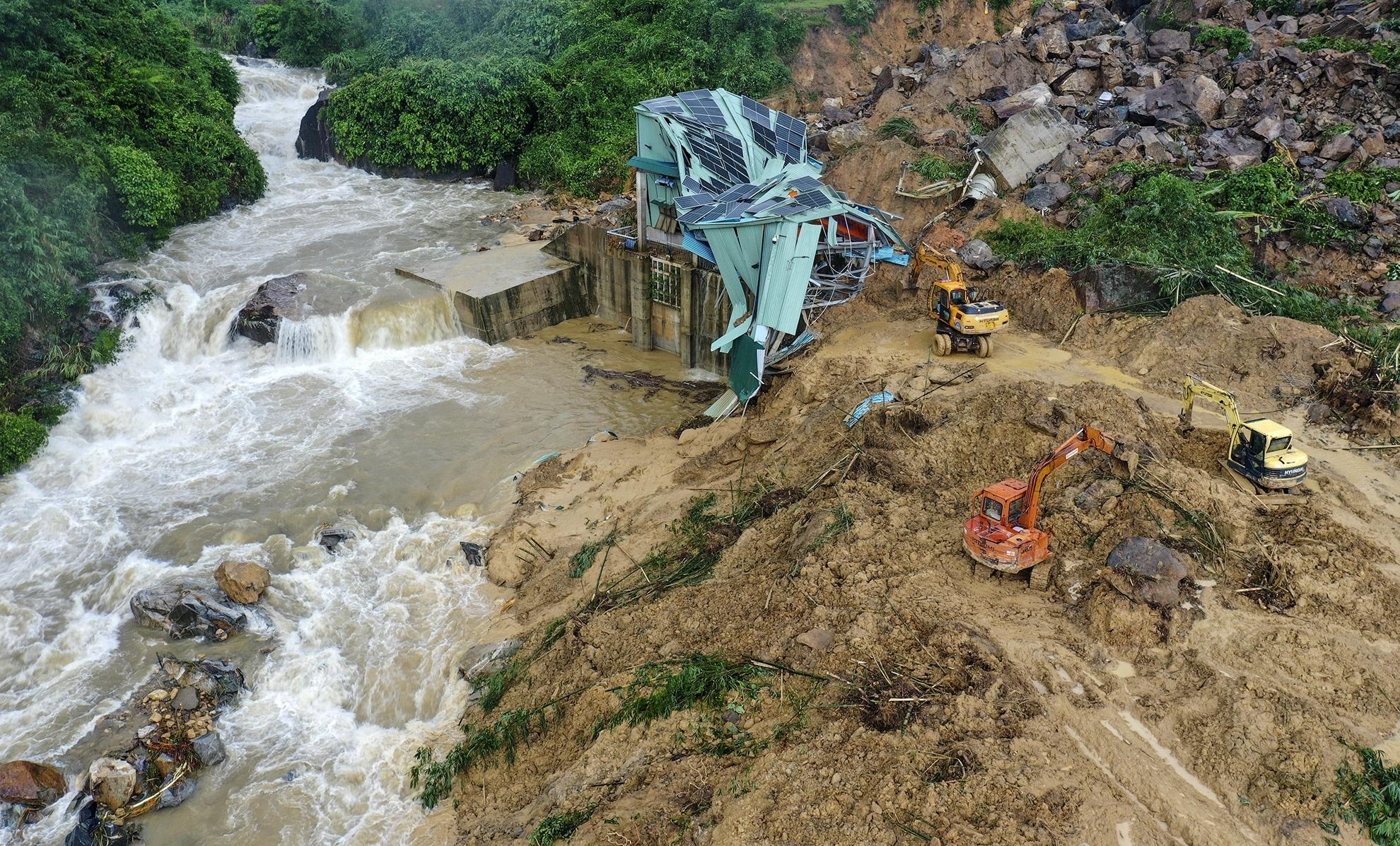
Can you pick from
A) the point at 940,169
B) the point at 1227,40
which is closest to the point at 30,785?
the point at 940,169

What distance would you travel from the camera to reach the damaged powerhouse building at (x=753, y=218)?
2038cm

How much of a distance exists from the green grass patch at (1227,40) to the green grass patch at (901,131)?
31.8 feet

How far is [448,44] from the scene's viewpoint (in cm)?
4469

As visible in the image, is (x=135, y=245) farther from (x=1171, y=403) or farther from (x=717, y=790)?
(x=1171, y=403)

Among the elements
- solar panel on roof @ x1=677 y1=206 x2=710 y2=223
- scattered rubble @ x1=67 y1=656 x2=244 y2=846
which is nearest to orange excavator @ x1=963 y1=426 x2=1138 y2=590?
solar panel on roof @ x1=677 y1=206 x2=710 y2=223

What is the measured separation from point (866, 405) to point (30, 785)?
1519 cm

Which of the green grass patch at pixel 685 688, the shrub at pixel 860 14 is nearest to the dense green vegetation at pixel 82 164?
the green grass patch at pixel 685 688

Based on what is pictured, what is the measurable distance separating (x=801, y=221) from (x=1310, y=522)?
11610 mm

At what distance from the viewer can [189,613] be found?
53.9ft

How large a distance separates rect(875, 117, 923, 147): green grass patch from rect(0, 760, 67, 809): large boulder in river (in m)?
26.4

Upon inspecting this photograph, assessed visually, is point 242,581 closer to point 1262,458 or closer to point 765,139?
point 765,139

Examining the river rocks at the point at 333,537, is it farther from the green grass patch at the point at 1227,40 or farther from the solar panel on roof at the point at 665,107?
the green grass patch at the point at 1227,40

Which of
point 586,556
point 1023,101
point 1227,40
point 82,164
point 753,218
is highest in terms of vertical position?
point 1227,40

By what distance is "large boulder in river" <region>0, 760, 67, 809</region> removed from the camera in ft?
43.1
